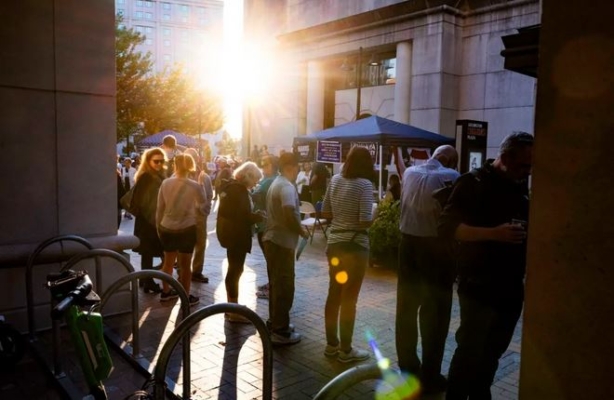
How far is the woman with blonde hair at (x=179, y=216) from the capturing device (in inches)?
255

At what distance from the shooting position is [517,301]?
3273 mm

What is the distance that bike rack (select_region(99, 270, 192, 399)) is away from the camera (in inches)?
135

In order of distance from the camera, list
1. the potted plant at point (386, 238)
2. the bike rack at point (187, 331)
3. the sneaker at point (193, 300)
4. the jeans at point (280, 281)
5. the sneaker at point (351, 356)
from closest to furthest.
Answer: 1. the bike rack at point (187, 331)
2. the sneaker at point (351, 356)
3. the jeans at point (280, 281)
4. the sneaker at point (193, 300)
5. the potted plant at point (386, 238)

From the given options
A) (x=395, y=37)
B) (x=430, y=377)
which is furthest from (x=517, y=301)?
(x=395, y=37)

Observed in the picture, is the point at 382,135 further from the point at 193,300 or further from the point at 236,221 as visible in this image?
the point at 193,300

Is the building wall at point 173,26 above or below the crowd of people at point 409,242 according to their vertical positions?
above

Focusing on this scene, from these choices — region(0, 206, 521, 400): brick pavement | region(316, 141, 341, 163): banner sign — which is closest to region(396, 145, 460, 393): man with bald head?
region(0, 206, 521, 400): brick pavement

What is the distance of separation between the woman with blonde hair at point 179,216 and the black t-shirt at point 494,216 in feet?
13.4

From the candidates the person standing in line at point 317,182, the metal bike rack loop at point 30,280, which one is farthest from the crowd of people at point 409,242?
the person standing in line at point 317,182

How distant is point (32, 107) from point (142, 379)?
10.4 ft

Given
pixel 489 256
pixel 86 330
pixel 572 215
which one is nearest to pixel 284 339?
pixel 86 330

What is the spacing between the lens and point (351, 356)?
498cm

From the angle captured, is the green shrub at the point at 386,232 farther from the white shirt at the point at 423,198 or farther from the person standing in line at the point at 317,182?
the white shirt at the point at 423,198

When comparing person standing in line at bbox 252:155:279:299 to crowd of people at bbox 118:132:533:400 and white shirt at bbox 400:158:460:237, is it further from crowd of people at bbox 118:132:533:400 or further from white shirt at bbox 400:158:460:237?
white shirt at bbox 400:158:460:237
